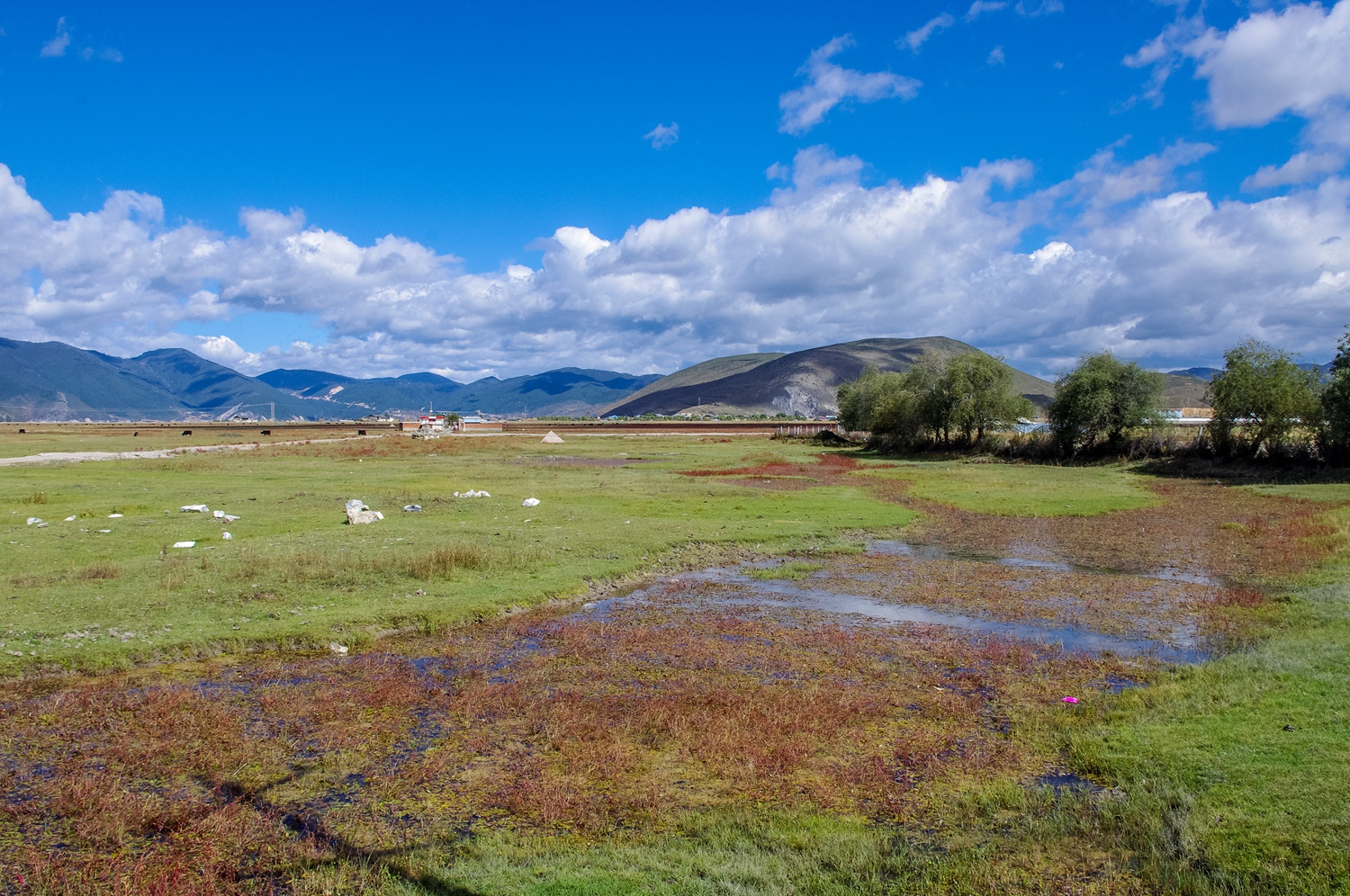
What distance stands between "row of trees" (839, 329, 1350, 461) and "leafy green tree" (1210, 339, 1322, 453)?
0.19 ft

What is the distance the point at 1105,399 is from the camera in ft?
197

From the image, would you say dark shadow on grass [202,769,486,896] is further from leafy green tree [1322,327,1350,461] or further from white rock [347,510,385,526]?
leafy green tree [1322,327,1350,461]

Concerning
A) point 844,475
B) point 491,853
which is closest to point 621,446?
point 844,475

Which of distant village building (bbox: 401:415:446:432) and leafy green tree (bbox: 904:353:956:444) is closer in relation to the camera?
leafy green tree (bbox: 904:353:956:444)

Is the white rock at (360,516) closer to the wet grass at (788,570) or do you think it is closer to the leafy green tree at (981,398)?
the wet grass at (788,570)

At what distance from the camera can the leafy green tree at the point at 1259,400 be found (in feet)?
157

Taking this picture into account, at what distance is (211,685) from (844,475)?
44665 mm

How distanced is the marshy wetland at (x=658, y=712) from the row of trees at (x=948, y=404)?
47043mm

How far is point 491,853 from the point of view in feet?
24.3

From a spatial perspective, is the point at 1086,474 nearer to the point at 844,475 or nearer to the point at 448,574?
the point at 844,475

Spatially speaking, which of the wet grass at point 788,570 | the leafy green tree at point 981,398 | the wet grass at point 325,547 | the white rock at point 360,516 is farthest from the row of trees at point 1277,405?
the white rock at point 360,516

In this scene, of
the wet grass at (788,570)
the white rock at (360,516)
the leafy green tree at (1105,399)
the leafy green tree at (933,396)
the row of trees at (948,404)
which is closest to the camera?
the wet grass at (788,570)

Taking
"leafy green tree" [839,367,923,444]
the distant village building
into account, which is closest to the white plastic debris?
"leafy green tree" [839,367,923,444]

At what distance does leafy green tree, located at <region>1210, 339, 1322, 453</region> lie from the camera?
1879 inches
